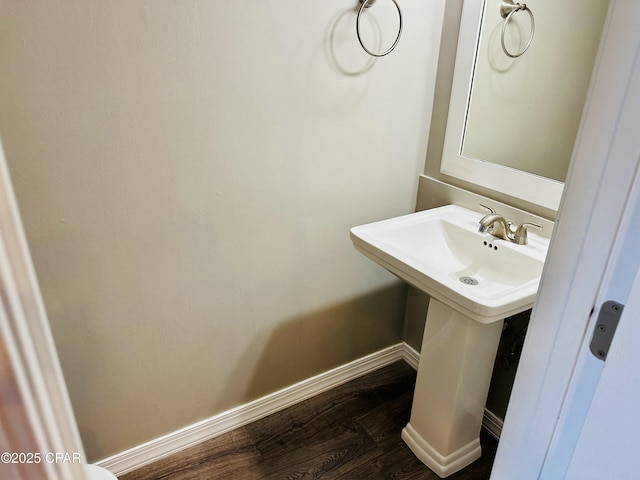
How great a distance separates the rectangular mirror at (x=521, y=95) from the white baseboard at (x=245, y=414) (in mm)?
974

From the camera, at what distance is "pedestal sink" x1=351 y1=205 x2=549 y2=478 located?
1.38m

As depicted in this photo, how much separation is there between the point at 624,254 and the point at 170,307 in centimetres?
129

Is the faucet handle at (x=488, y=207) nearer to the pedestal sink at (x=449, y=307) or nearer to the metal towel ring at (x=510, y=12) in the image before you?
the pedestal sink at (x=449, y=307)

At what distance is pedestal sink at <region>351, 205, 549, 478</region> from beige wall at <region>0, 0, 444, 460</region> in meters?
0.23

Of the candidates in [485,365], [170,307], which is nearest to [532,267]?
[485,365]

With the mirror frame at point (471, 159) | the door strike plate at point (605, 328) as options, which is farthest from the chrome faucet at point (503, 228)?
the door strike plate at point (605, 328)

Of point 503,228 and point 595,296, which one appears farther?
point 503,228

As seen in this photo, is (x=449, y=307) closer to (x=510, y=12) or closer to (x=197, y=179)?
(x=197, y=179)

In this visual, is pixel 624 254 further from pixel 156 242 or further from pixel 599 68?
pixel 156 242

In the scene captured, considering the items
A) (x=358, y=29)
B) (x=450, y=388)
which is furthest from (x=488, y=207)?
(x=358, y=29)

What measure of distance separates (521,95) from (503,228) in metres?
0.47

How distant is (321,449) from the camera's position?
1685 mm

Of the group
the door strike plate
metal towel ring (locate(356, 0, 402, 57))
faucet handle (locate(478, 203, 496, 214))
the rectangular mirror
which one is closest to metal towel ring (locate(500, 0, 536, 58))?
the rectangular mirror

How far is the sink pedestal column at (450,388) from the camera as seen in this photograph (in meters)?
1.44
